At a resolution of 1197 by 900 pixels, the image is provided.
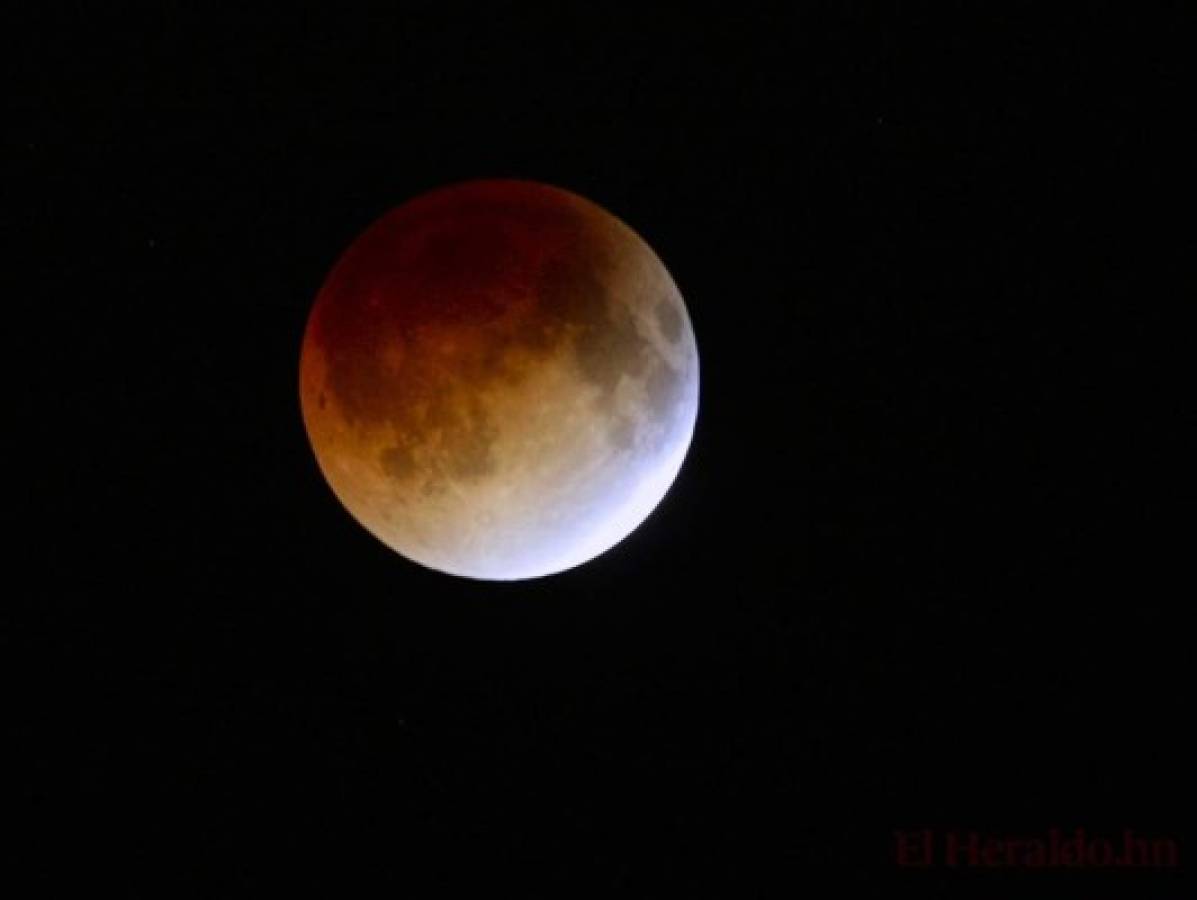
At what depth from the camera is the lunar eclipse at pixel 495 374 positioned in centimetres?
472

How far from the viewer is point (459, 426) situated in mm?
4746

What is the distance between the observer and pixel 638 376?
4996 millimetres

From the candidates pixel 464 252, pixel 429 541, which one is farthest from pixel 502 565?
pixel 464 252

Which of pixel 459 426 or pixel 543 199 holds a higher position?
pixel 543 199

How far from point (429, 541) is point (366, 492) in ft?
1.35

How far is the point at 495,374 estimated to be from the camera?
471 cm

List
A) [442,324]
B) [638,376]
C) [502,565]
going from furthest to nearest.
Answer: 1. [502,565]
2. [638,376]
3. [442,324]

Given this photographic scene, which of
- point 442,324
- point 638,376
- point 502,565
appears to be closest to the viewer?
point 442,324

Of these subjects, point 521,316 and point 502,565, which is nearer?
point 521,316

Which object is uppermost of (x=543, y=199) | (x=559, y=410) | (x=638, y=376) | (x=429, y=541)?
(x=543, y=199)

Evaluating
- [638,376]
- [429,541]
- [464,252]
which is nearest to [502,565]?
[429,541]

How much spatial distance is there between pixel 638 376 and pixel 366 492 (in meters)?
1.53

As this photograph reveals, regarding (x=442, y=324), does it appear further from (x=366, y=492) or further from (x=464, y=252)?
(x=366, y=492)

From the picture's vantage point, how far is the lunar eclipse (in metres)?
4.72
